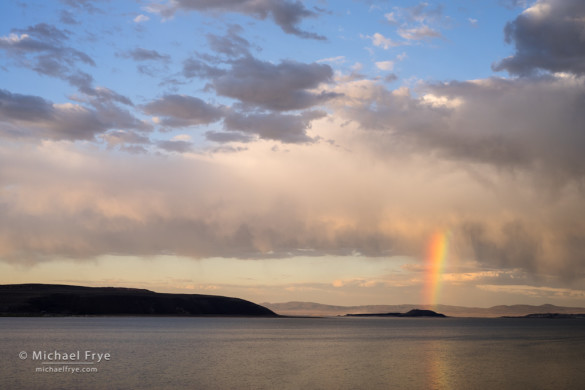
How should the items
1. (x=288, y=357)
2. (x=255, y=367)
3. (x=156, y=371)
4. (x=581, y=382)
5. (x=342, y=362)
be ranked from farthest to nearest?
(x=288, y=357)
(x=342, y=362)
(x=255, y=367)
(x=156, y=371)
(x=581, y=382)

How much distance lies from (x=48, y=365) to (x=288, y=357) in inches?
1343

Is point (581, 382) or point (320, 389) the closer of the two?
point (320, 389)

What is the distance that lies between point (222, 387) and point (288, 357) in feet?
111

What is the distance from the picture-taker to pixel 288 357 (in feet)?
281

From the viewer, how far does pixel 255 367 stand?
230 feet

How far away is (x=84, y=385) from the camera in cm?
5138

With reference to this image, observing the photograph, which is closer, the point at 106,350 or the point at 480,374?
the point at 480,374

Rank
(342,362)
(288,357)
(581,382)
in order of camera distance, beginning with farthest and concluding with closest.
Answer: (288,357)
(342,362)
(581,382)

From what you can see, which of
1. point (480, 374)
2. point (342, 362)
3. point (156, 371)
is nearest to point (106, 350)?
point (156, 371)

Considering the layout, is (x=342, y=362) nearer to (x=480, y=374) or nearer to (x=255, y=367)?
(x=255, y=367)

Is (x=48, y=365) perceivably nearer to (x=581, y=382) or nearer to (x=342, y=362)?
(x=342, y=362)

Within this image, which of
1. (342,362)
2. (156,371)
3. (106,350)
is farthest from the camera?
(106,350)

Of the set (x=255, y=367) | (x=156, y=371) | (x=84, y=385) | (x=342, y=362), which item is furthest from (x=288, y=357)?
(x=84, y=385)

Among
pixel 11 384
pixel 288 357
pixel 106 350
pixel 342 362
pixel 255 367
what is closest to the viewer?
pixel 11 384
